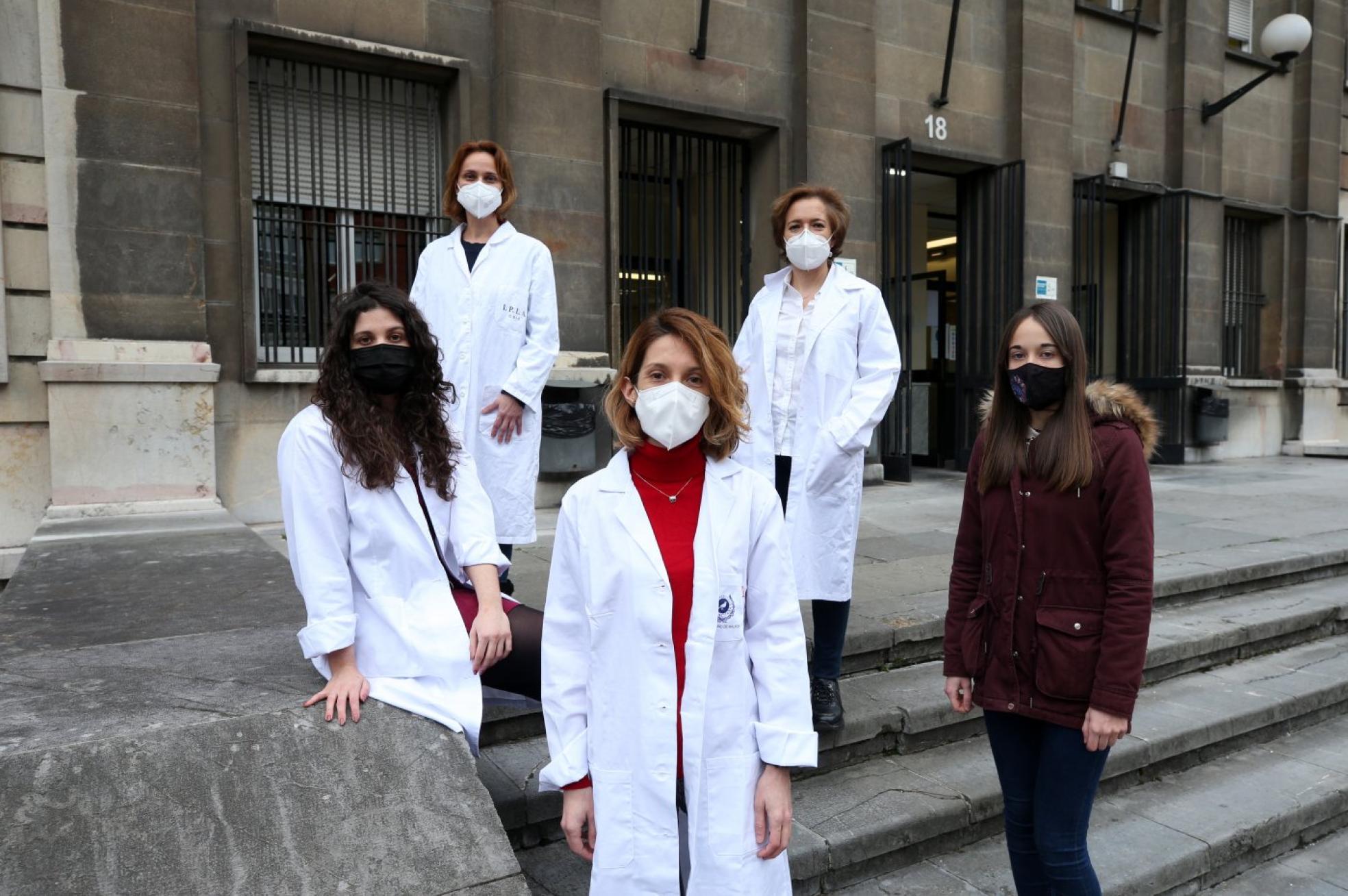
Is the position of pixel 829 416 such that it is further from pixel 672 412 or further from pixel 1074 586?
pixel 672 412

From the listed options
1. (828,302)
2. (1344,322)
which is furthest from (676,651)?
(1344,322)

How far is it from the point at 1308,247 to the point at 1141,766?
41.4ft

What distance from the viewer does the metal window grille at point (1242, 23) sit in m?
13.2

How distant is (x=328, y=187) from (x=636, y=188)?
3.49 meters

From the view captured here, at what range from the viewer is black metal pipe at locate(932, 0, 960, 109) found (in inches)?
395

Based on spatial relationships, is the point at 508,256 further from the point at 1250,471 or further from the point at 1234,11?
the point at 1234,11

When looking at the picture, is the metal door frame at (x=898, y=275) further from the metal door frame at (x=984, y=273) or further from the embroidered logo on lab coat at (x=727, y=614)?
the embroidered logo on lab coat at (x=727, y=614)

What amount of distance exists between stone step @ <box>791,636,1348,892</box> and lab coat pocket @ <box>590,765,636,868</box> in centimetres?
126

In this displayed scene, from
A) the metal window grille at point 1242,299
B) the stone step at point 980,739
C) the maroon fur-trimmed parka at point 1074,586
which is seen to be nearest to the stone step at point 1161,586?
the stone step at point 980,739

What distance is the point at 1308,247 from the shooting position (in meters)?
13.7

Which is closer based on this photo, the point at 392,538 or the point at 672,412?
the point at 672,412

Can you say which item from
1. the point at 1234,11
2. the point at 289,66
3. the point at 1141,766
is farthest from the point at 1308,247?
the point at 289,66

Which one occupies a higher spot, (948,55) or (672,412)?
(948,55)

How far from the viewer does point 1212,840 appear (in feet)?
11.8
